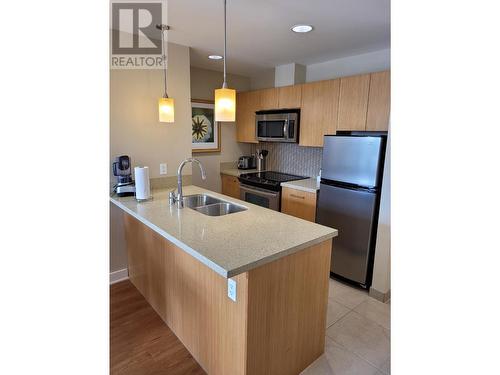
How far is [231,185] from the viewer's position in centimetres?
411

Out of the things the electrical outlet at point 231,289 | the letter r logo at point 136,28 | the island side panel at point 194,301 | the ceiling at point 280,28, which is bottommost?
the island side panel at point 194,301

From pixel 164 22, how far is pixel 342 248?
2.59 metres

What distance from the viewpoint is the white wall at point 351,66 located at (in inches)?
116

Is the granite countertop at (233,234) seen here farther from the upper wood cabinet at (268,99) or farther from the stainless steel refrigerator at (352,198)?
the upper wood cabinet at (268,99)

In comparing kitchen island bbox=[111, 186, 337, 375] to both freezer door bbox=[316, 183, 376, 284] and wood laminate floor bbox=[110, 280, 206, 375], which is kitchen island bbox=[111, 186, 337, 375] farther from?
freezer door bbox=[316, 183, 376, 284]

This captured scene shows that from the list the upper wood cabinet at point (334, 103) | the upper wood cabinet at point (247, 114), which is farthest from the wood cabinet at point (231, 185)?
the upper wood cabinet at point (334, 103)

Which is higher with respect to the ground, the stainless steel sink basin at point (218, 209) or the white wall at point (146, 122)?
the white wall at point (146, 122)

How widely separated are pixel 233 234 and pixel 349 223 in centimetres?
151

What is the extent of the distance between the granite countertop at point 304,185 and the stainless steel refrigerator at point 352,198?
0.18m

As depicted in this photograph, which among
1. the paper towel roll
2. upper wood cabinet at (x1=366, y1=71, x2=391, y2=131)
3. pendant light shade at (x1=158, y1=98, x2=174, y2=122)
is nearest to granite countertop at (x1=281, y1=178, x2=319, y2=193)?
upper wood cabinet at (x1=366, y1=71, x2=391, y2=131)
